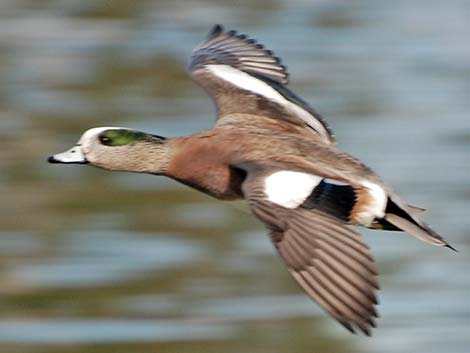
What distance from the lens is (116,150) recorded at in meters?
5.81

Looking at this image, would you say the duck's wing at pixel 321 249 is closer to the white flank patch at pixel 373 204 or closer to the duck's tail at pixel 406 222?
the white flank patch at pixel 373 204

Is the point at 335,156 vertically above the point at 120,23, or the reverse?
the point at 335,156

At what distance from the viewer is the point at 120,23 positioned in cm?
1138

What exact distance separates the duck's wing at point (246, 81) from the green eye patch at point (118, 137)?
0.31 m

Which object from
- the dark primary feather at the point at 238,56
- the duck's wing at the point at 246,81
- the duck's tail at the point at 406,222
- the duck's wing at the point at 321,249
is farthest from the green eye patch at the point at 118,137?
the duck's tail at the point at 406,222

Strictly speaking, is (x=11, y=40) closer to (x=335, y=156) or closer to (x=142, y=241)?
(x=142, y=241)

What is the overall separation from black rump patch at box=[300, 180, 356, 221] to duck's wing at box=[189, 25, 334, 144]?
0.74 meters

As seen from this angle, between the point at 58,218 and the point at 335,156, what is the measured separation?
3.61 m

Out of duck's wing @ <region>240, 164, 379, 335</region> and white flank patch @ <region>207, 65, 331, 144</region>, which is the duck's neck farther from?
duck's wing @ <region>240, 164, 379, 335</region>

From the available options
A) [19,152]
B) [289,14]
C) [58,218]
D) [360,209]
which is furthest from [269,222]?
[289,14]

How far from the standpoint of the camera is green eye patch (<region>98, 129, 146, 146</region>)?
5.80m

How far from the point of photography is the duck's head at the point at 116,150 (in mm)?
→ 5773

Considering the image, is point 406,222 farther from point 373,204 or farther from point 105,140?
point 105,140

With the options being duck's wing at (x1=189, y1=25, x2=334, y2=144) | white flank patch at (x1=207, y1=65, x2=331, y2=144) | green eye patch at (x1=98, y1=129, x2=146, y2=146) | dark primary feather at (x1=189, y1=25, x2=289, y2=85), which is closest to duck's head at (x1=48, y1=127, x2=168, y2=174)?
green eye patch at (x1=98, y1=129, x2=146, y2=146)
